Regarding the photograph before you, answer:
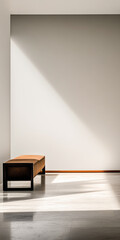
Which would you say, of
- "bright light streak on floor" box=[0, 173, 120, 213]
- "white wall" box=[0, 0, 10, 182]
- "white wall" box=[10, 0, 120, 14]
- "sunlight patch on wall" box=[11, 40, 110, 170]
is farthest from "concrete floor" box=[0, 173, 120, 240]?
"white wall" box=[10, 0, 120, 14]

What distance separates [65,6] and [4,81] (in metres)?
1.88

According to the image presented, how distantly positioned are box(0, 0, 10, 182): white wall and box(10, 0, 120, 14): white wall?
1.55 feet

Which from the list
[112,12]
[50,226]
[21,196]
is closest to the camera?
[50,226]

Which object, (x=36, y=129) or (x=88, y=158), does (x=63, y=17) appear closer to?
(x=36, y=129)

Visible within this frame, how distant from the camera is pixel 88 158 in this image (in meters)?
6.71

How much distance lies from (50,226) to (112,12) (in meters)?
4.89

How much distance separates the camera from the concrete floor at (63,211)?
8.42 feet

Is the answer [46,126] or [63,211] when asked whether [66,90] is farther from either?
[63,211]

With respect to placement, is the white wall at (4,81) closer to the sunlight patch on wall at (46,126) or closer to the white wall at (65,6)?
the white wall at (65,6)

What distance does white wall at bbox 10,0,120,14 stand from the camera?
19.6 ft

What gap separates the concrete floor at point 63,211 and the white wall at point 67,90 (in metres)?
1.50

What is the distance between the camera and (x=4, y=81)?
552 centimetres

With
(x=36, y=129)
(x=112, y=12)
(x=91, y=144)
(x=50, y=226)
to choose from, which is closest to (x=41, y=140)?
(x=36, y=129)

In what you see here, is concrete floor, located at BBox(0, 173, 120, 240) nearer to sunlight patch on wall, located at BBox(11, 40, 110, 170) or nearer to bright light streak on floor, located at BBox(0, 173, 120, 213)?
bright light streak on floor, located at BBox(0, 173, 120, 213)
